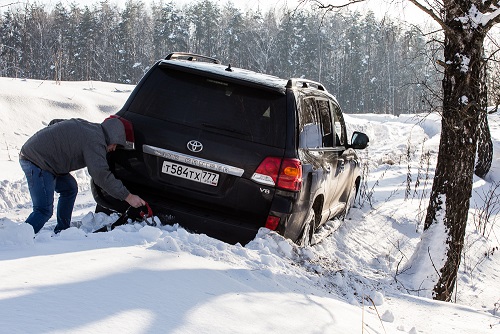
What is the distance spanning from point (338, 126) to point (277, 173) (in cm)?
→ 244

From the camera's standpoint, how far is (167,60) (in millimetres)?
5242

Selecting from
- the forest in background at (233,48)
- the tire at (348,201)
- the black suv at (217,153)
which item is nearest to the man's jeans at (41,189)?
the black suv at (217,153)

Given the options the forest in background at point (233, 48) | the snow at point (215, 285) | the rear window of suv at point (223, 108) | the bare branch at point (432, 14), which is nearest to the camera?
the snow at point (215, 285)

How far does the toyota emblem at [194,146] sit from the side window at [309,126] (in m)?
0.89

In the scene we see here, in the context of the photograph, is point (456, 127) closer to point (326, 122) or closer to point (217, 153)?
point (326, 122)

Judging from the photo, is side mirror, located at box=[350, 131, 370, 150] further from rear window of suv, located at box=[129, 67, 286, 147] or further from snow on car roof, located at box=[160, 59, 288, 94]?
rear window of suv, located at box=[129, 67, 286, 147]

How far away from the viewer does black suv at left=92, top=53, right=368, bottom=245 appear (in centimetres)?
470

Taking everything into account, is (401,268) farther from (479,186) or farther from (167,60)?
(479,186)

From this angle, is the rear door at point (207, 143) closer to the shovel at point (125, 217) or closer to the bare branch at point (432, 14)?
the shovel at point (125, 217)

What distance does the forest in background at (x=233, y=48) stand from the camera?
7350cm

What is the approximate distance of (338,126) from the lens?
6.91 m

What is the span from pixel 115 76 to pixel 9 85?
61.3 metres

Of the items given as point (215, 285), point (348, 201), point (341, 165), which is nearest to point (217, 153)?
point (215, 285)

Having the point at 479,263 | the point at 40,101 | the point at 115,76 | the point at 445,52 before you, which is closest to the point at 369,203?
the point at 479,263
